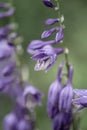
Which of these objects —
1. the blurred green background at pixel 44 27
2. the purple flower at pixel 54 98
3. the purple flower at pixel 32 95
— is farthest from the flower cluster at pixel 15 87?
the blurred green background at pixel 44 27

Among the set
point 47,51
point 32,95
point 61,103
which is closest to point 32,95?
point 32,95

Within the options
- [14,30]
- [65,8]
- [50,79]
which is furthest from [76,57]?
[14,30]

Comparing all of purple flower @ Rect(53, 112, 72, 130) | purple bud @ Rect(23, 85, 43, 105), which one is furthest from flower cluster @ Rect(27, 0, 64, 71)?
purple bud @ Rect(23, 85, 43, 105)

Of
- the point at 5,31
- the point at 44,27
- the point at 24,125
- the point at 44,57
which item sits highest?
the point at 44,57

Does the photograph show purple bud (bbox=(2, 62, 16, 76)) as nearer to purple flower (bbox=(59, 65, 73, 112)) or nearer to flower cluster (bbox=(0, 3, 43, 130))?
flower cluster (bbox=(0, 3, 43, 130))

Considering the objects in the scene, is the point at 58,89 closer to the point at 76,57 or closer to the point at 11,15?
the point at 11,15

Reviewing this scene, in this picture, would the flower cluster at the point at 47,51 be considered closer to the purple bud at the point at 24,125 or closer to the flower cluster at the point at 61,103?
the flower cluster at the point at 61,103

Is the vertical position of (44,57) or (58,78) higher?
(44,57)

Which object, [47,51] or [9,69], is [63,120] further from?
[9,69]

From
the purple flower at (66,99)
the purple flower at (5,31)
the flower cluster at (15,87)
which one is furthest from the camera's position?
the purple flower at (5,31)
